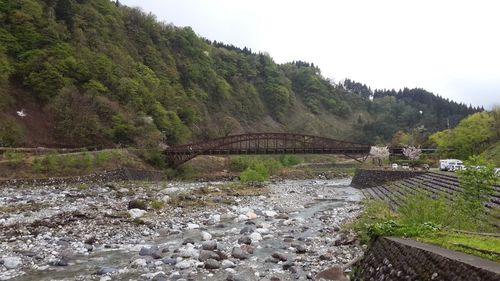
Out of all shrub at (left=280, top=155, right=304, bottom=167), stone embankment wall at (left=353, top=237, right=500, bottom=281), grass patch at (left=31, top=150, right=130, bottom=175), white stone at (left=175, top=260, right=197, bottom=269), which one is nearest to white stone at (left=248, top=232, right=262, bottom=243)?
white stone at (left=175, top=260, right=197, bottom=269)

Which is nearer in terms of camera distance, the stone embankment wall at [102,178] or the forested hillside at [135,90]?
the stone embankment wall at [102,178]

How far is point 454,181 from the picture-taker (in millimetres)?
27312

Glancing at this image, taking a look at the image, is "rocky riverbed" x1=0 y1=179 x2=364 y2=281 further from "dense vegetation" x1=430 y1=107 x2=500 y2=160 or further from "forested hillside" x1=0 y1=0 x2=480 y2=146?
"dense vegetation" x1=430 y1=107 x2=500 y2=160

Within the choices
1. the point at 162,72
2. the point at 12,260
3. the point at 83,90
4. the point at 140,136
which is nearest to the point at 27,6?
the point at 83,90

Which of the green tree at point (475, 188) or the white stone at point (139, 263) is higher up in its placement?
the green tree at point (475, 188)

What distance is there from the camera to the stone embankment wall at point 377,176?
3922 cm

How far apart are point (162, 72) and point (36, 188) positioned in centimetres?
6288

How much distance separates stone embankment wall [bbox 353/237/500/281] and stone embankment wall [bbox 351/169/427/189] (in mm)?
31025

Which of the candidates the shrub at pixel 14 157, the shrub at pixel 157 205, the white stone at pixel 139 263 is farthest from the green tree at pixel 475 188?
the shrub at pixel 14 157

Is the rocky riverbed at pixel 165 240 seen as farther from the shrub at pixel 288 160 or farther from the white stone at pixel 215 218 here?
the shrub at pixel 288 160

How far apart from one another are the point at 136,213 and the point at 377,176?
96.4ft

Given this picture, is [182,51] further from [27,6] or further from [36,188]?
[36,188]

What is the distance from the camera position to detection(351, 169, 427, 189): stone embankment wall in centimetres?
3922

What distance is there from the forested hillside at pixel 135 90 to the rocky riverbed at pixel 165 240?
28.7 meters
